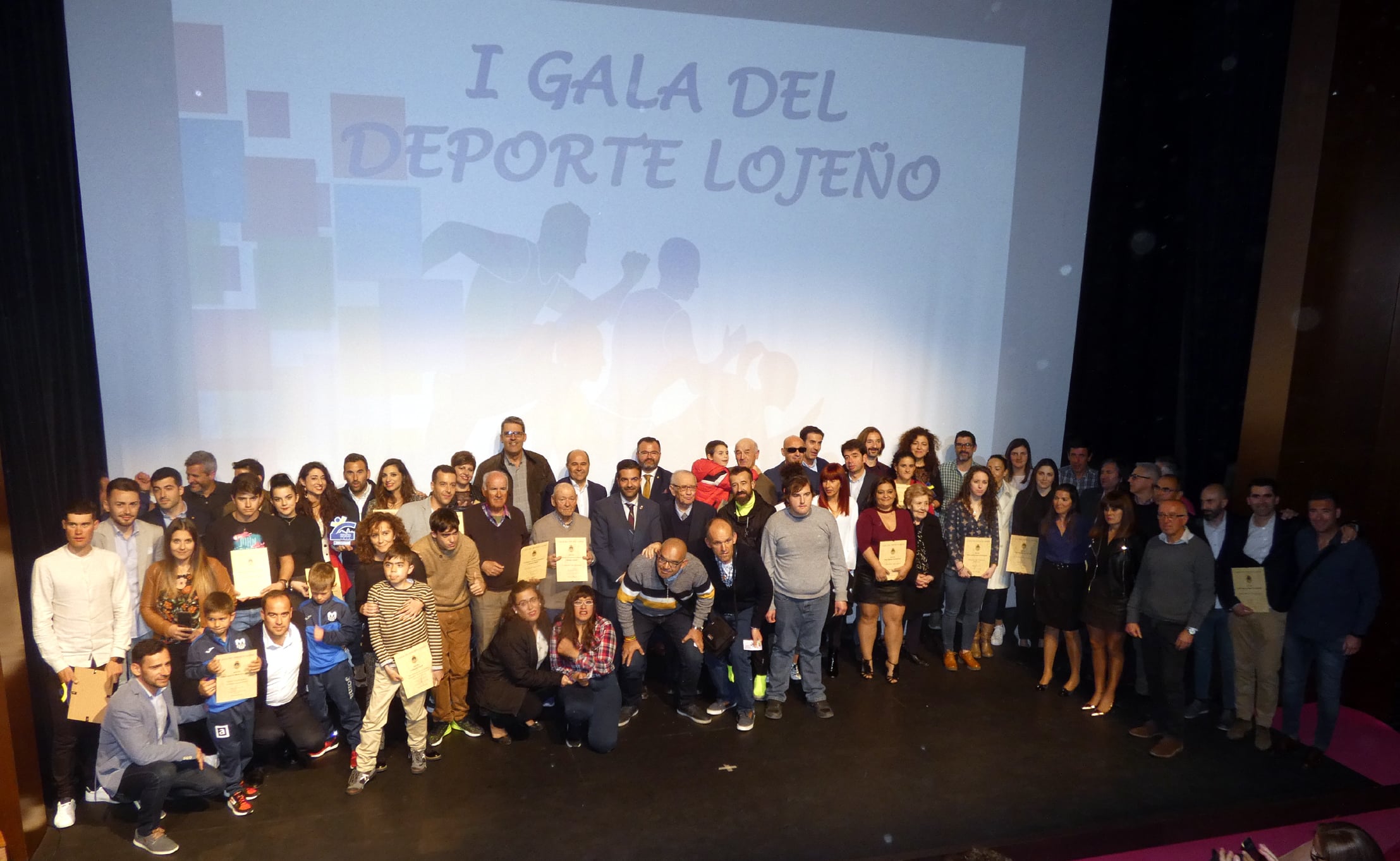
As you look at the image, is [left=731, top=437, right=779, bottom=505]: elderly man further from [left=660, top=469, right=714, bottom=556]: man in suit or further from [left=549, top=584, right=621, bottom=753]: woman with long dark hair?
[left=549, top=584, right=621, bottom=753]: woman with long dark hair

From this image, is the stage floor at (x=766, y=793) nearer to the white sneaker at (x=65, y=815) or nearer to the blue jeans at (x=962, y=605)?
the white sneaker at (x=65, y=815)

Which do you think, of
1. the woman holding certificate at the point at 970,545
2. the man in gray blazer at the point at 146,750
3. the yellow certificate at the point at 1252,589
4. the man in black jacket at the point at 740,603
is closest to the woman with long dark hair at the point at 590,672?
the man in black jacket at the point at 740,603

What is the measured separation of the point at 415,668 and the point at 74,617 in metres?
1.56

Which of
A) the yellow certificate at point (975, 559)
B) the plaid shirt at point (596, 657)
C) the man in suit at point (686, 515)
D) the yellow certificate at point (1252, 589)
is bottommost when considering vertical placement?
the plaid shirt at point (596, 657)

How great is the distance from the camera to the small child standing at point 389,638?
430 centimetres

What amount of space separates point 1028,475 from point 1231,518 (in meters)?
1.43

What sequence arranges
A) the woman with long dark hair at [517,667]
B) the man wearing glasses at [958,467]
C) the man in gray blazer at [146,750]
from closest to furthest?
the man in gray blazer at [146,750]
the woman with long dark hair at [517,667]
the man wearing glasses at [958,467]

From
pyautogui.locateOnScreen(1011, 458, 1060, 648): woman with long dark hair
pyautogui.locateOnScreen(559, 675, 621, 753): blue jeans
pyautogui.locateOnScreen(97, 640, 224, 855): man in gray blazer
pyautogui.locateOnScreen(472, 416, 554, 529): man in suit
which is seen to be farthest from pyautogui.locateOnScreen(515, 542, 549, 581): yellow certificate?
pyautogui.locateOnScreen(1011, 458, 1060, 648): woman with long dark hair

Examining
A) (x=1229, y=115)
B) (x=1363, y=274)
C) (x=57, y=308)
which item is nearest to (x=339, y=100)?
(x=57, y=308)

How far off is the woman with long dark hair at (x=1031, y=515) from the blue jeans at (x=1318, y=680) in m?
1.38

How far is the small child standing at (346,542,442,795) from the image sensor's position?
4301 mm

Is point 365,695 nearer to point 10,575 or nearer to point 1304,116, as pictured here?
point 10,575

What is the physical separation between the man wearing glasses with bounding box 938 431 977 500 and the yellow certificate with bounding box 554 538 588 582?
270 centimetres

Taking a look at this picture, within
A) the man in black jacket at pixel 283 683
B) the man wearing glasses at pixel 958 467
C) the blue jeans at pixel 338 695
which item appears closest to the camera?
the man in black jacket at pixel 283 683
